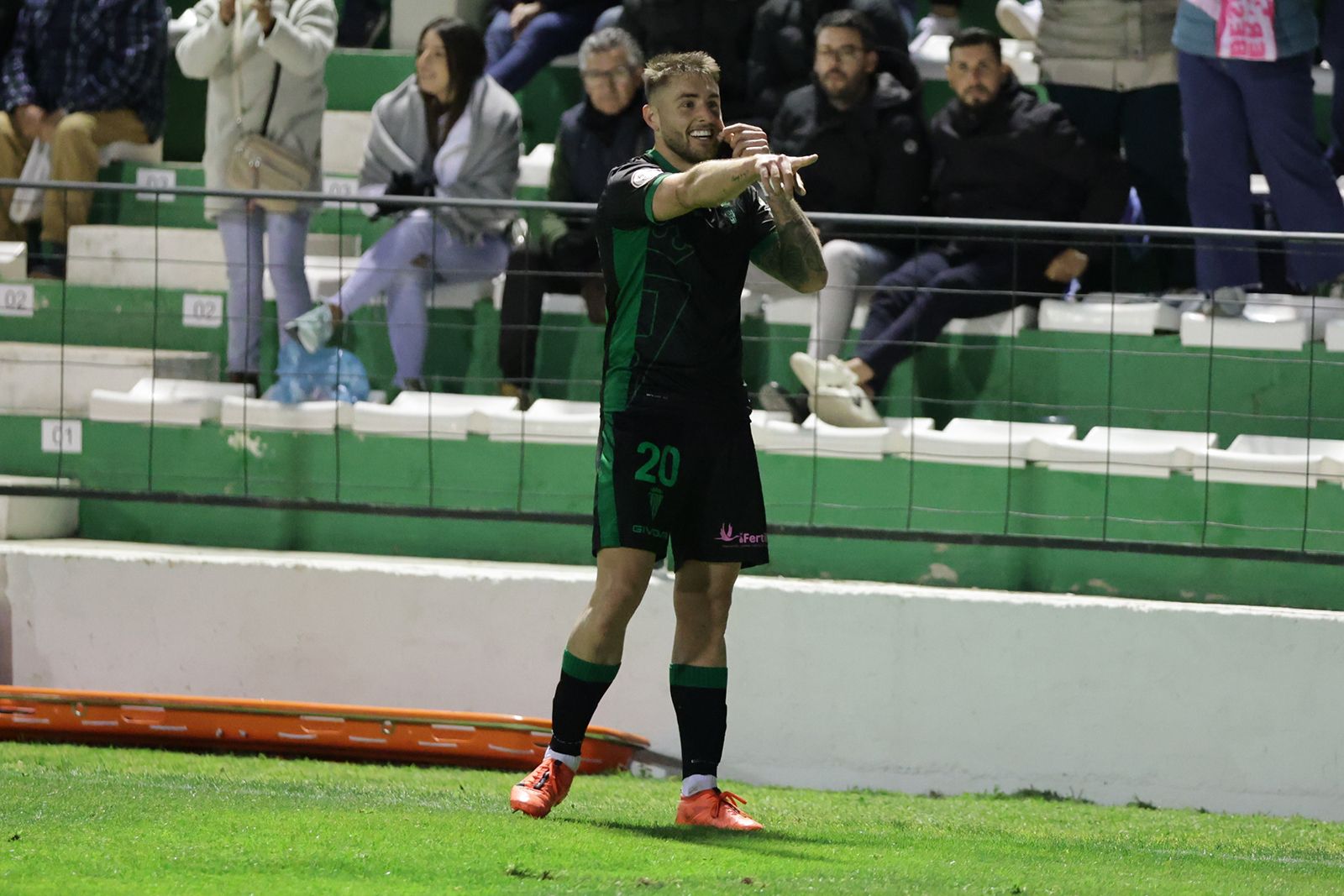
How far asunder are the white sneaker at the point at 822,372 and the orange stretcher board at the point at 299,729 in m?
1.52

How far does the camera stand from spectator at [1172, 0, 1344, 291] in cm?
749

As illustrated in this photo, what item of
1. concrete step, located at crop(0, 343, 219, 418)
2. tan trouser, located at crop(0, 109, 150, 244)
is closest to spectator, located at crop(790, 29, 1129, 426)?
concrete step, located at crop(0, 343, 219, 418)

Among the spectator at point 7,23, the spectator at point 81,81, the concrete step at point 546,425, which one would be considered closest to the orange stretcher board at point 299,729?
the concrete step at point 546,425

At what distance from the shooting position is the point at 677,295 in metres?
4.89

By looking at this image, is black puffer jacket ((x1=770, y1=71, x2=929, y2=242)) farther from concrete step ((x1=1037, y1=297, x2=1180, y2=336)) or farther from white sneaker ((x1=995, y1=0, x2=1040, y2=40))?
white sneaker ((x1=995, y1=0, x2=1040, y2=40))

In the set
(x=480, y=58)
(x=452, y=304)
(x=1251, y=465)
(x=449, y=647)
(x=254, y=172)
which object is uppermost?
(x=480, y=58)

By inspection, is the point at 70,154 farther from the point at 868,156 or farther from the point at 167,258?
the point at 868,156

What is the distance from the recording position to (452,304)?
7754 millimetres

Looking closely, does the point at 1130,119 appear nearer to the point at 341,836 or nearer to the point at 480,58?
the point at 480,58

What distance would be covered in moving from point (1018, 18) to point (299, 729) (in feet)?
17.9

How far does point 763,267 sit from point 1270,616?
98.5 inches

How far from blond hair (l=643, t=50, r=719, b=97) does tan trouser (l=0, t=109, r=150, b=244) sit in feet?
15.9

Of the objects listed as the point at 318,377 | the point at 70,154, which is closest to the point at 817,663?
the point at 318,377

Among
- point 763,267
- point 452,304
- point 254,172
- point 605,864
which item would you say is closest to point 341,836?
point 605,864
